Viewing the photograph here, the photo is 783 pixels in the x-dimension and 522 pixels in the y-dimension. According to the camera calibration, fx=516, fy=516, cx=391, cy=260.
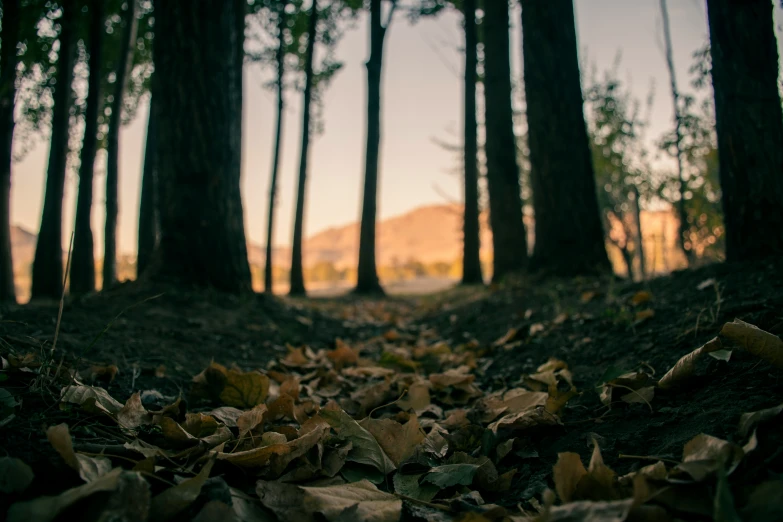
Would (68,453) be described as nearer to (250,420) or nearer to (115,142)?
(250,420)

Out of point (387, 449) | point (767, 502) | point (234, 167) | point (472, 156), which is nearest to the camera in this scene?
point (767, 502)

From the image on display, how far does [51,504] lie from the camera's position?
0.89 meters

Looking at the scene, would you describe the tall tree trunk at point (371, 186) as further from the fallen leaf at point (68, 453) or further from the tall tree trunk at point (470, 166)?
the fallen leaf at point (68, 453)

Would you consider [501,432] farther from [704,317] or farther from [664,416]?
[704,317]

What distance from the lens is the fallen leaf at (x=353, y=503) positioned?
1.06m

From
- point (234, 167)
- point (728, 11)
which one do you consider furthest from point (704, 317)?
point (234, 167)

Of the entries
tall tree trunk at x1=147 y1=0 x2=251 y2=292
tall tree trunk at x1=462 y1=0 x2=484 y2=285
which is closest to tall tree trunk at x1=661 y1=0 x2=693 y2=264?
tall tree trunk at x1=462 y1=0 x2=484 y2=285

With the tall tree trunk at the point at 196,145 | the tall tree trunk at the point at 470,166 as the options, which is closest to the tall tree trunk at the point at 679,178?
the tall tree trunk at the point at 470,166

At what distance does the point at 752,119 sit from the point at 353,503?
3.50m

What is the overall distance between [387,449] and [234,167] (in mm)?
4171

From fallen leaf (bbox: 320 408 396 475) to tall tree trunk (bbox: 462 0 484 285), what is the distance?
33.0ft

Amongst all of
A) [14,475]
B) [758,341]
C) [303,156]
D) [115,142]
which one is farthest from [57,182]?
[758,341]

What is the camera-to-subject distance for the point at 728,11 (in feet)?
10.8

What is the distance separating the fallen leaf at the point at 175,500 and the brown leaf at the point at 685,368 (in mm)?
1358
